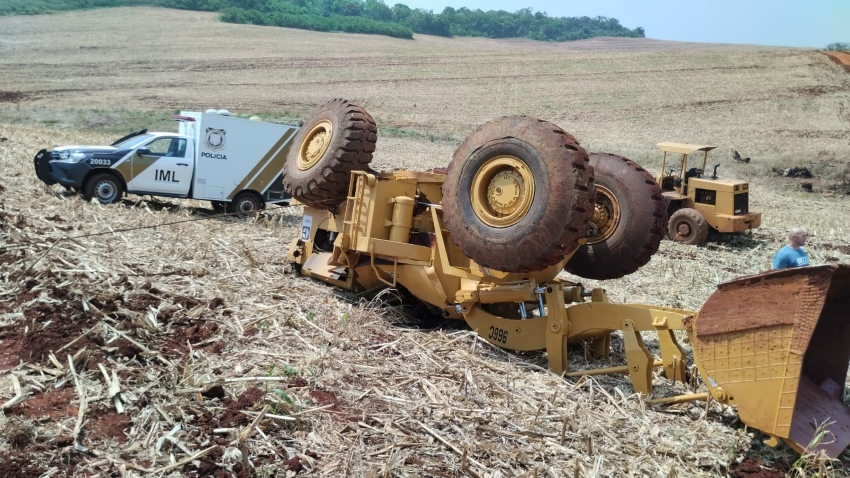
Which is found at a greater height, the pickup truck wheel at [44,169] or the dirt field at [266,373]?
the pickup truck wheel at [44,169]

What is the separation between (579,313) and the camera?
5582mm

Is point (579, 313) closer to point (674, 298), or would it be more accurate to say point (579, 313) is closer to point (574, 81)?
point (674, 298)

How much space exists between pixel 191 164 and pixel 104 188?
1583 millimetres

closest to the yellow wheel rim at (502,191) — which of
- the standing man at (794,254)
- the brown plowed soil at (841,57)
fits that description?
the standing man at (794,254)

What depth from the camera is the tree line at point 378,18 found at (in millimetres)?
62188

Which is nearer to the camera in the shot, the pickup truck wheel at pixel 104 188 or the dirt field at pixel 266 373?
the dirt field at pixel 266 373

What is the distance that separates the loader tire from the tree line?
5441cm

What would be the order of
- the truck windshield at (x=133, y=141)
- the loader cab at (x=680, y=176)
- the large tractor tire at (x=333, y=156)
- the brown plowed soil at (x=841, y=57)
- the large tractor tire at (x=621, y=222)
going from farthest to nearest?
the brown plowed soil at (x=841, y=57)
the loader cab at (x=680, y=176)
the truck windshield at (x=133, y=141)
the large tractor tire at (x=333, y=156)
the large tractor tire at (x=621, y=222)

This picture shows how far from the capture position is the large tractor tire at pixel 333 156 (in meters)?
7.38

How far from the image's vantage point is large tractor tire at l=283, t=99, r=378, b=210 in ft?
24.2

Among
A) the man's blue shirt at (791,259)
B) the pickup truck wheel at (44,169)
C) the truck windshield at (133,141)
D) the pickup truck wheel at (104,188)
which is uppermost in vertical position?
the truck windshield at (133,141)

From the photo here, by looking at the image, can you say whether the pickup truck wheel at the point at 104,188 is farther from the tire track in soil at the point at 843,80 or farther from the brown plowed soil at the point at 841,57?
the brown plowed soil at the point at 841,57

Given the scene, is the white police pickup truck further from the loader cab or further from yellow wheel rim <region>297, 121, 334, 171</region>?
the loader cab

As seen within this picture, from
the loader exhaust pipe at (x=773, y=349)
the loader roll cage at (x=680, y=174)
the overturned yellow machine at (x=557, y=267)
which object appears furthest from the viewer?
the loader roll cage at (x=680, y=174)
